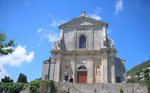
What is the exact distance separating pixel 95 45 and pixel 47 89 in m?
11.2

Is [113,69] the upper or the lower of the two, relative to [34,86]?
upper

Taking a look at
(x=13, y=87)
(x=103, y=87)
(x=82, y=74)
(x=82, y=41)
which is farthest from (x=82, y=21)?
(x=13, y=87)

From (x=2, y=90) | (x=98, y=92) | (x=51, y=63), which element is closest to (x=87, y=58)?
(x=51, y=63)

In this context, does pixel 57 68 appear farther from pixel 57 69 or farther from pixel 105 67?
pixel 105 67

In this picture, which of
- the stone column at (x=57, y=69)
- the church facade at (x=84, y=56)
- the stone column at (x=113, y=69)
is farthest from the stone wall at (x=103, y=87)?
the stone column at (x=57, y=69)

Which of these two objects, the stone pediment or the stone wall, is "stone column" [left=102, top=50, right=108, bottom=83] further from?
the stone wall

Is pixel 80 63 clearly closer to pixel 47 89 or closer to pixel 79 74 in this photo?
pixel 79 74

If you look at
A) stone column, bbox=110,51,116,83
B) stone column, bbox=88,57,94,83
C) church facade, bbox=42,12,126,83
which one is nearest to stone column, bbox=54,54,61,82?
church facade, bbox=42,12,126,83

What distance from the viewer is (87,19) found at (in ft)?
98.8

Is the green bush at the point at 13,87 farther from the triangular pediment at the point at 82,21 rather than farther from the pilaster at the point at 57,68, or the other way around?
the triangular pediment at the point at 82,21

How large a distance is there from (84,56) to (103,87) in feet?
28.9

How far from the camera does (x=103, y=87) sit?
64.6 ft

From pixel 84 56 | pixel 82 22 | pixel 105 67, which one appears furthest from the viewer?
pixel 82 22

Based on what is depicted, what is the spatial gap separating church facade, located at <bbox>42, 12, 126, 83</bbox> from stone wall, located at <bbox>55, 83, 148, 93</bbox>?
5.73 meters
